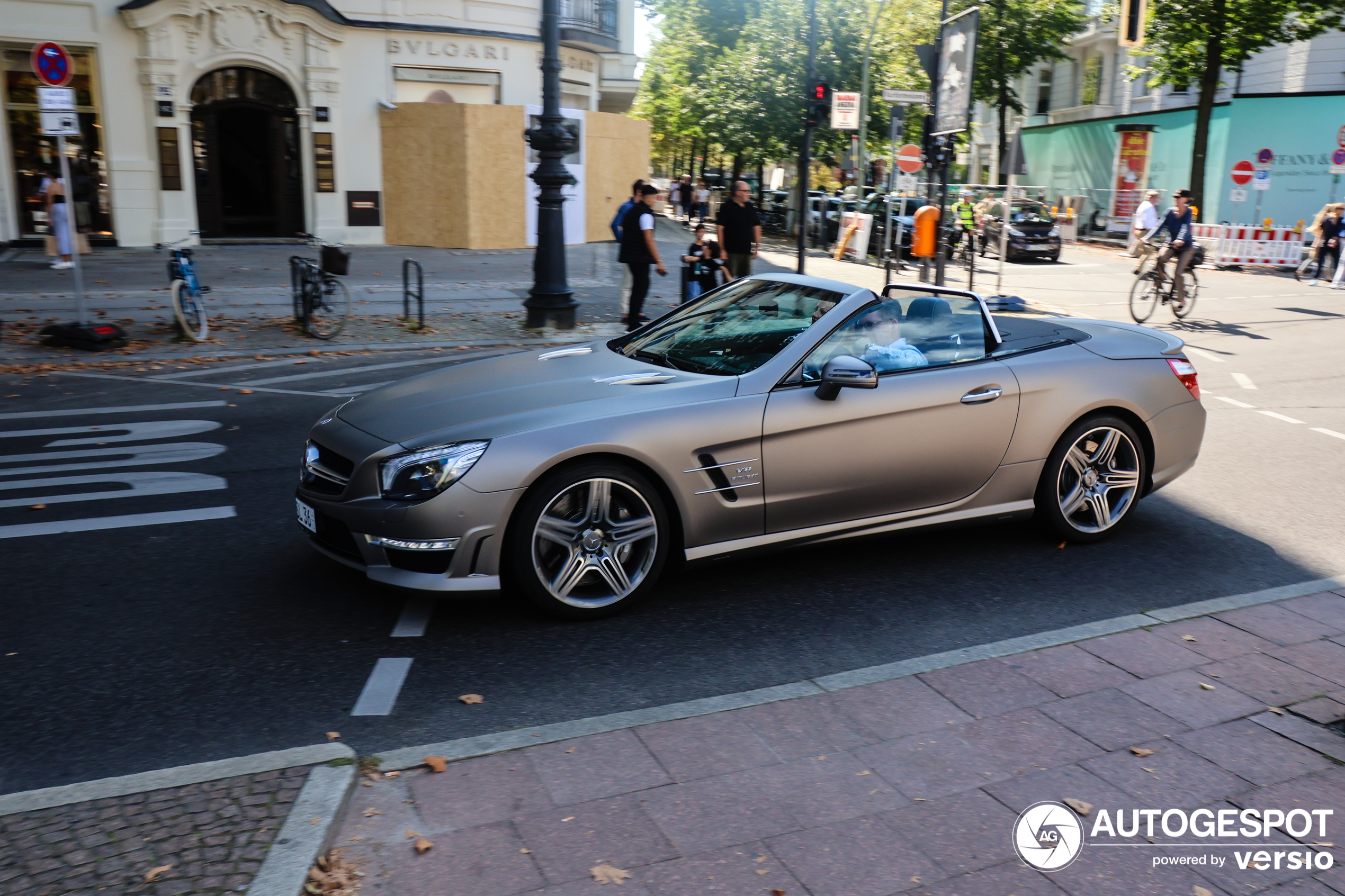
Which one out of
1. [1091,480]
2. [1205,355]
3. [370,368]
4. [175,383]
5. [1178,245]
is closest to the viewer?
[1091,480]

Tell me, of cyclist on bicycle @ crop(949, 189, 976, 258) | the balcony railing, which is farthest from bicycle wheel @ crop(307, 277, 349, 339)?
the balcony railing

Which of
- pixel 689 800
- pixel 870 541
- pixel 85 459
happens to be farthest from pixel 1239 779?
pixel 85 459

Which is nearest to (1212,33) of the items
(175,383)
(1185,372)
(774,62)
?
(774,62)

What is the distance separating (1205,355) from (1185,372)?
8141 mm

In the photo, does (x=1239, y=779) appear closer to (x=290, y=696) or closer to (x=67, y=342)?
(x=290, y=696)

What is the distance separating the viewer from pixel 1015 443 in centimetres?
561

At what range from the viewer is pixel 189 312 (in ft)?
41.2

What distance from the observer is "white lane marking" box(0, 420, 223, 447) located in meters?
7.90

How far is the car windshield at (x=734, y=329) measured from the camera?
5.29 meters

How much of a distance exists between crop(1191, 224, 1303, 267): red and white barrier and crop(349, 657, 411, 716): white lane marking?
27.2 meters

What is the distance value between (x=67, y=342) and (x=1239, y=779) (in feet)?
39.0

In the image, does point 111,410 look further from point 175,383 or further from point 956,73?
point 956,73

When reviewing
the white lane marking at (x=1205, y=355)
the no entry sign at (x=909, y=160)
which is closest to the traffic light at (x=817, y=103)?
the no entry sign at (x=909, y=160)

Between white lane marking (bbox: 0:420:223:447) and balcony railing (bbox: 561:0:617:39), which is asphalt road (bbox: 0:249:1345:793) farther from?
balcony railing (bbox: 561:0:617:39)
